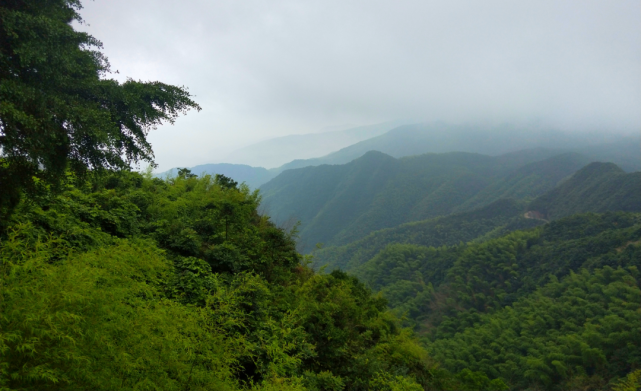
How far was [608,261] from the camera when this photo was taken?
144 ft

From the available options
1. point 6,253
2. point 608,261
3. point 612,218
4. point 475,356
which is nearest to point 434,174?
point 612,218

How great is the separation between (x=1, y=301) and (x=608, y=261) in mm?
60249

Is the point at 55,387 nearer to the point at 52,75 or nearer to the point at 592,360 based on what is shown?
the point at 52,75

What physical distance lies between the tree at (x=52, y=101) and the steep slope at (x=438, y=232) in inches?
3283

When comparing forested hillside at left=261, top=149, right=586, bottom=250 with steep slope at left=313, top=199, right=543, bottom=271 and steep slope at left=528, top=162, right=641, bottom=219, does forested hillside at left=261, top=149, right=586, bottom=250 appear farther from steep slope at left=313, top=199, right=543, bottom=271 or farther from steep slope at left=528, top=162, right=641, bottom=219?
steep slope at left=528, top=162, right=641, bottom=219

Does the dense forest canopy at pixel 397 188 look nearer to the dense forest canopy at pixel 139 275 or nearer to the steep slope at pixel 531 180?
the steep slope at pixel 531 180

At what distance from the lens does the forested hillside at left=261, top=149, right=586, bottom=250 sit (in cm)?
13488

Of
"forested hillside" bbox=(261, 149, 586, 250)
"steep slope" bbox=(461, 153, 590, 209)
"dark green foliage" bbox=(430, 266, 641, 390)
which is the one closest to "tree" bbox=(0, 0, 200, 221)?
"dark green foliage" bbox=(430, 266, 641, 390)

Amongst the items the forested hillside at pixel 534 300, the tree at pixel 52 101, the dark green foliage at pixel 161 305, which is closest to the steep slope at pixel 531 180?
the forested hillside at pixel 534 300

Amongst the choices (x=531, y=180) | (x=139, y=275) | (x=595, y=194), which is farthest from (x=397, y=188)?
(x=139, y=275)

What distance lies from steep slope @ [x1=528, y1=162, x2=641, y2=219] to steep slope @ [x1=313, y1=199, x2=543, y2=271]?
802 cm

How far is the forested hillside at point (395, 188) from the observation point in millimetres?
134875

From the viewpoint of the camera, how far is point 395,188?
15412 centimetres

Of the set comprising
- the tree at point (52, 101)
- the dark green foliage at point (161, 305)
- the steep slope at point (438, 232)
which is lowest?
the steep slope at point (438, 232)
